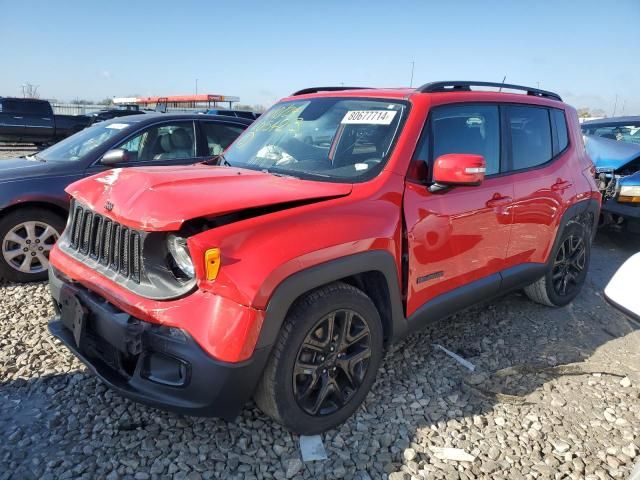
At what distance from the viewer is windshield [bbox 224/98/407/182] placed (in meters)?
2.88

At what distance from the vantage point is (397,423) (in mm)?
2781

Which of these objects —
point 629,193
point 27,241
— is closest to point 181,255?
point 27,241

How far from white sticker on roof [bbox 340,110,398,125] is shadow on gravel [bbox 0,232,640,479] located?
1641mm

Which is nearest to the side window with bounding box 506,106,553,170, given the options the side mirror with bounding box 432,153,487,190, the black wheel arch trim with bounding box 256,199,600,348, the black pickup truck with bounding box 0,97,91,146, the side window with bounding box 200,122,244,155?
the black wheel arch trim with bounding box 256,199,600,348

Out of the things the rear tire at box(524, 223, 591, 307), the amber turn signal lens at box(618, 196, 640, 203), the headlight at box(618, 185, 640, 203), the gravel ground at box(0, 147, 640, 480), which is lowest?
the gravel ground at box(0, 147, 640, 480)

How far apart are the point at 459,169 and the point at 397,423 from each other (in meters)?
1.48

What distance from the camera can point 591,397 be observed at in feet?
10.3

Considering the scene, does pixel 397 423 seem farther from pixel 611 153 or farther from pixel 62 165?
pixel 611 153

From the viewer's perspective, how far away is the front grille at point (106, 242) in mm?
2371

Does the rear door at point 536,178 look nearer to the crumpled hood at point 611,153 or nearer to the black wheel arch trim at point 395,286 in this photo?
the black wheel arch trim at point 395,286

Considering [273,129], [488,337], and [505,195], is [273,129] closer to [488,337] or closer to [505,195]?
[505,195]

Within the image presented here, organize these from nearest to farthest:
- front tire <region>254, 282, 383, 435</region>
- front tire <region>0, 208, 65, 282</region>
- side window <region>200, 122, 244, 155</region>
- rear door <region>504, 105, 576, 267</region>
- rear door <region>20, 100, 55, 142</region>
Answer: front tire <region>254, 282, 383, 435</region>, rear door <region>504, 105, 576, 267</region>, front tire <region>0, 208, 65, 282</region>, side window <region>200, 122, 244, 155</region>, rear door <region>20, 100, 55, 142</region>

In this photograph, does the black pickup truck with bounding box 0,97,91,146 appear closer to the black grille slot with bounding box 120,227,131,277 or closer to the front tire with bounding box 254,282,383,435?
the black grille slot with bounding box 120,227,131,277

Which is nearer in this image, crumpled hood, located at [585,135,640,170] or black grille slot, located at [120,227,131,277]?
black grille slot, located at [120,227,131,277]
